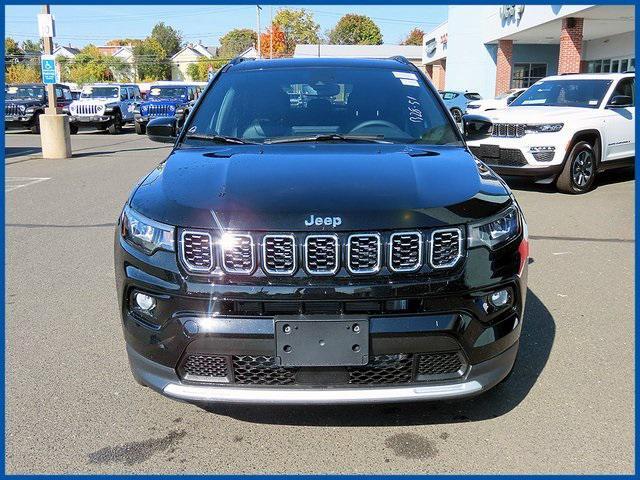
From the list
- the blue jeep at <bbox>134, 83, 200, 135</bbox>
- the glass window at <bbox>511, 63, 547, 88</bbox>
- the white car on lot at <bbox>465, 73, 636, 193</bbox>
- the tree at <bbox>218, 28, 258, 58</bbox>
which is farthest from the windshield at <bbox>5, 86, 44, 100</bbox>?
the tree at <bbox>218, 28, 258, 58</bbox>

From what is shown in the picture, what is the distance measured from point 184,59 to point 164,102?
10329 cm

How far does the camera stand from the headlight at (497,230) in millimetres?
2660

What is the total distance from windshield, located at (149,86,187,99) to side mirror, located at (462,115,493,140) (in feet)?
72.5

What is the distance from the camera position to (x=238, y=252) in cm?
255

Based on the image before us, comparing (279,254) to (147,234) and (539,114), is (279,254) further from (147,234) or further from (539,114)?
(539,114)

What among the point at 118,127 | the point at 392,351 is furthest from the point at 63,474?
the point at 118,127

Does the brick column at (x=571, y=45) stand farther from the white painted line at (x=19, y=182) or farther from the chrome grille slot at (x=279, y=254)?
the chrome grille slot at (x=279, y=254)

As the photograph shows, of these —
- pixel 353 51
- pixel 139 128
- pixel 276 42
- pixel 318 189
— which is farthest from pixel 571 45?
pixel 276 42

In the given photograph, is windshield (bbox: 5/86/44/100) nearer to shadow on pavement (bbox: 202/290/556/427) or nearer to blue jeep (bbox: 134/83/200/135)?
blue jeep (bbox: 134/83/200/135)

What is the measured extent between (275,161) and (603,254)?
165 inches

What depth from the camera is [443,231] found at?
8.50 feet

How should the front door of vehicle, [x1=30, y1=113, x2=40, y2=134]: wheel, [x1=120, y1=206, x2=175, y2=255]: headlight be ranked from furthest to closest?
1. [x1=30, y1=113, x2=40, y2=134]: wheel
2. the front door of vehicle
3. [x1=120, y1=206, x2=175, y2=255]: headlight

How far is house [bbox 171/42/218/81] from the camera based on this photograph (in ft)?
385

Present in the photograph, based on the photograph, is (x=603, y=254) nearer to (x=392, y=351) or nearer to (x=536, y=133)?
(x=536, y=133)
